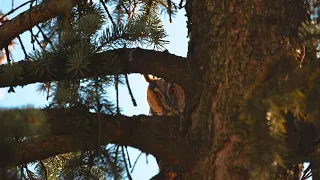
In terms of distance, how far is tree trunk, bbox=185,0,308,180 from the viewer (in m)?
1.65

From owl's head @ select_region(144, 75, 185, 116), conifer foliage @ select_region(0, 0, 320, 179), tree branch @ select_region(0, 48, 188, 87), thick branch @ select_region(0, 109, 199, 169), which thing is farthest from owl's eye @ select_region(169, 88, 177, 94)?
thick branch @ select_region(0, 109, 199, 169)

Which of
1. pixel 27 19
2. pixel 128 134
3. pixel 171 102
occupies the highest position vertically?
pixel 27 19

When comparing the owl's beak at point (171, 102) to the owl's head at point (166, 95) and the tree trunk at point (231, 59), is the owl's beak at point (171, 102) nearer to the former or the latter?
the owl's head at point (166, 95)

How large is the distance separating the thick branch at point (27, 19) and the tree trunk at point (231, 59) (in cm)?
60

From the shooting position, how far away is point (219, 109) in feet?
5.59

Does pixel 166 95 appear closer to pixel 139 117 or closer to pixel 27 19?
pixel 27 19

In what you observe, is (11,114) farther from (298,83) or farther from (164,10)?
(164,10)

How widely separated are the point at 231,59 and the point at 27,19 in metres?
0.84

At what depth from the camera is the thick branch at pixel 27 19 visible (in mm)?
2188

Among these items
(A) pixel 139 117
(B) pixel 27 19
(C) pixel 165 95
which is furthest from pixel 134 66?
(C) pixel 165 95

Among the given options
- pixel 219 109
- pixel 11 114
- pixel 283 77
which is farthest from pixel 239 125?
pixel 11 114

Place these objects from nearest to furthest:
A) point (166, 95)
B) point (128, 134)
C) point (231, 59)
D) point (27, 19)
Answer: point (128, 134) → point (231, 59) → point (27, 19) → point (166, 95)

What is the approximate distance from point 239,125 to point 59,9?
0.91m

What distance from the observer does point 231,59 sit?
1.75 metres
